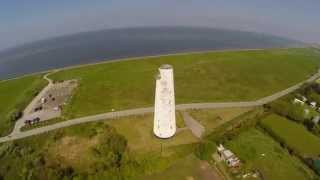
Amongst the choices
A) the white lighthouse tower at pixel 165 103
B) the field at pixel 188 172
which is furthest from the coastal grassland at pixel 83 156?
the white lighthouse tower at pixel 165 103

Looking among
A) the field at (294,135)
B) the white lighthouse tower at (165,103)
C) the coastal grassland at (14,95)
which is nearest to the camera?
the white lighthouse tower at (165,103)

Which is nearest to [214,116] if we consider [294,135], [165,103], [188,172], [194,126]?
[194,126]

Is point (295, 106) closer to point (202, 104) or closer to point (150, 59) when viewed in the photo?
point (202, 104)

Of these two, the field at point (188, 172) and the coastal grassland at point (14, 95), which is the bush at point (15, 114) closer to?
the coastal grassland at point (14, 95)

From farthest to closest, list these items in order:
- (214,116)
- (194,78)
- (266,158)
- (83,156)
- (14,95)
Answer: (194,78)
(14,95)
(214,116)
(83,156)
(266,158)

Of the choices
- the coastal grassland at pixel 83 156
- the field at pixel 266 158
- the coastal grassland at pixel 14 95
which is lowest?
the field at pixel 266 158

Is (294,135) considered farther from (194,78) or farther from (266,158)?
(194,78)

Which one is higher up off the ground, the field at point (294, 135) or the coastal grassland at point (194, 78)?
the coastal grassland at point (194, 78)

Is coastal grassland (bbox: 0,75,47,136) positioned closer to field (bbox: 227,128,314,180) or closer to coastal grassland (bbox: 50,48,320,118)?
coastal grassland (bbox: 50,48,320,118)
